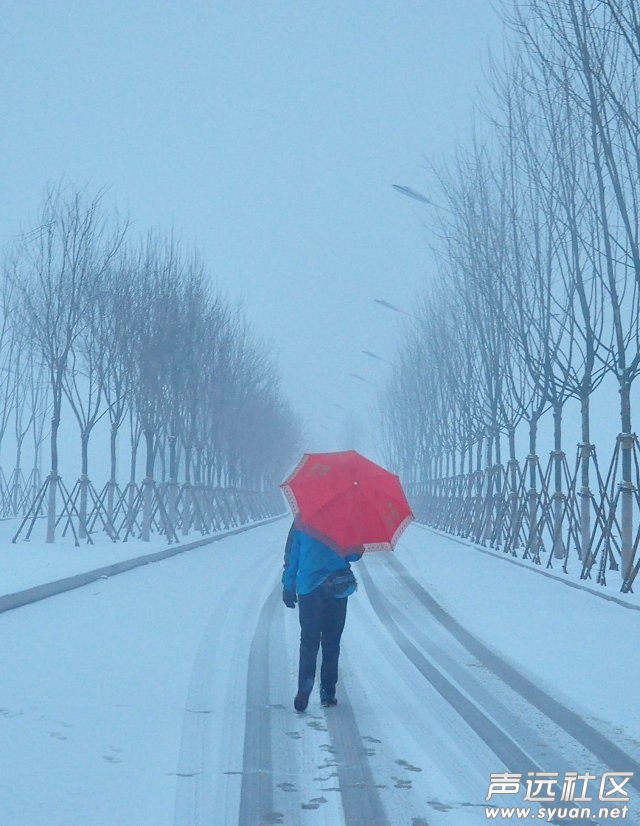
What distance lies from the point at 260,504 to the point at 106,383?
33897 mm

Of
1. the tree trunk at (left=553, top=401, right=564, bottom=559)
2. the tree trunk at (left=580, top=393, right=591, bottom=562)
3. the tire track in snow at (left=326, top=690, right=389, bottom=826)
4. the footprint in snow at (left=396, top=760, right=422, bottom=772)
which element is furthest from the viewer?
the tree trunk at (left=553, top=401, right=564, bottom=559)

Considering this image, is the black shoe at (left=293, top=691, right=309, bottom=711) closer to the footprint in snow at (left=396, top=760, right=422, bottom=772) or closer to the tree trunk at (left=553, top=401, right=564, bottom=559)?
the footprint in snow at (left=396, top=760, right=422, bottom=772)

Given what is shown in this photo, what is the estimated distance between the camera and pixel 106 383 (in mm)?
28391

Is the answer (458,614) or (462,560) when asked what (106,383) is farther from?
(458,614)

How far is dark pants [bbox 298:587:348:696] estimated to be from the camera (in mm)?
7520

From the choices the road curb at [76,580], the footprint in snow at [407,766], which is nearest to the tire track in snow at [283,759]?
the footprint in snow at [407,766]

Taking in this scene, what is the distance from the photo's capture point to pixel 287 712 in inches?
294

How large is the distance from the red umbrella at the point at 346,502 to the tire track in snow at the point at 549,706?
5.19 ft

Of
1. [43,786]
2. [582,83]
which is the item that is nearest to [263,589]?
[582,83]

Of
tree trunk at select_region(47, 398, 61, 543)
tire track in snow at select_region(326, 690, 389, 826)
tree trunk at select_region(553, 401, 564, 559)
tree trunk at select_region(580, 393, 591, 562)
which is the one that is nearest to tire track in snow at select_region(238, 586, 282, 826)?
tire track in snow at select_region(326, 690, 389, 826)

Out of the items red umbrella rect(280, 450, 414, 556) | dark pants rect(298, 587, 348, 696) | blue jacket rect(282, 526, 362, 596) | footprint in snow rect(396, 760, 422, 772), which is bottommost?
footprint in snow rect(396, 760, 422, 772)

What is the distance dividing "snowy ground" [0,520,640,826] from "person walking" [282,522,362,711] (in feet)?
0.72

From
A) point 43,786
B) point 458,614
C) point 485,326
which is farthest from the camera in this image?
point 485,326
